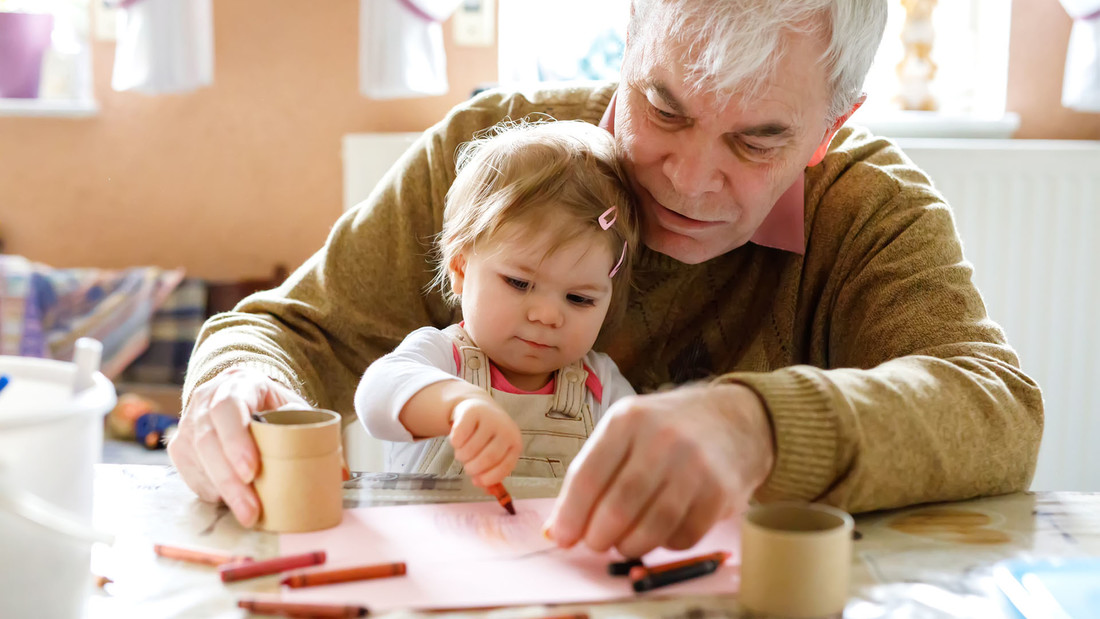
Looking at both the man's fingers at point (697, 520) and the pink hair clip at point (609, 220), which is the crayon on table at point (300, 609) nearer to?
the man's fingers at point (697, 520)

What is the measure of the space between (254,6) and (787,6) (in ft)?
7.60

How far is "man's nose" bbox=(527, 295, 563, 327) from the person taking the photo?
3.90ft

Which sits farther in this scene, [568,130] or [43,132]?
[43,132]

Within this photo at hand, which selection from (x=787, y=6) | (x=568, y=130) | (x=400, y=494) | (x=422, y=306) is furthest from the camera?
(x=422, y=306)

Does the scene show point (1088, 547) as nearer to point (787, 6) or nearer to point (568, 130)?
point (787, 6)

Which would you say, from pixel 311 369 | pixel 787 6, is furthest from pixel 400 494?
pixel 787 6

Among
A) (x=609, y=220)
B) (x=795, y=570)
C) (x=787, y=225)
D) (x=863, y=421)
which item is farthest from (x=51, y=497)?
(x=787, y=225)

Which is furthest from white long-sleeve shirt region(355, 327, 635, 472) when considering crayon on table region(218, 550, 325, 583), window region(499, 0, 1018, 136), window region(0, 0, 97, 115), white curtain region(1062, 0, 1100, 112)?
window region(0, 0, 97, 115)

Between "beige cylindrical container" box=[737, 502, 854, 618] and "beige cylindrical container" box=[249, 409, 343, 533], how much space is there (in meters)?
0.35

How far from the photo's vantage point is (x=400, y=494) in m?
Result: 0.95

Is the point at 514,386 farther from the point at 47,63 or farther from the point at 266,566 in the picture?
the point at 47,63

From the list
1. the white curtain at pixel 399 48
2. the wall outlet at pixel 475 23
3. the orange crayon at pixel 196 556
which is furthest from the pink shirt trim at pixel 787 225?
the wall outlet at pixel 475 23

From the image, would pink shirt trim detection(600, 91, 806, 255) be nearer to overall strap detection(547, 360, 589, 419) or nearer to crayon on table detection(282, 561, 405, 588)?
overall strap detection(547, 360, 589, 419)

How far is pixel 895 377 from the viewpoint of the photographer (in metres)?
0.93
